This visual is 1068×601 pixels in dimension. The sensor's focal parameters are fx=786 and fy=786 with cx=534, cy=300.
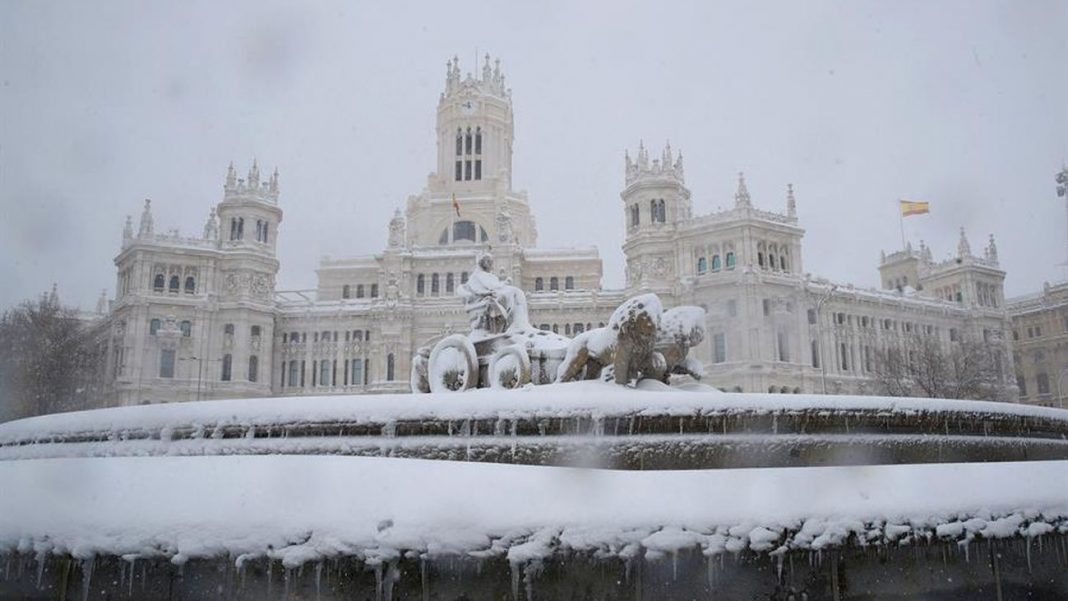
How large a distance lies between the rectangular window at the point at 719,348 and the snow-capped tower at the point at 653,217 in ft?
19.0

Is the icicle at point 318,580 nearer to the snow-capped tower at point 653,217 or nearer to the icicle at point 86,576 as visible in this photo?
the icicle at point 86,576

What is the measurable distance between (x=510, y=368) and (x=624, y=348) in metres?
1.92

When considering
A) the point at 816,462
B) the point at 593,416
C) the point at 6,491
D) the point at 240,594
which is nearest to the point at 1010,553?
the point at 816,462

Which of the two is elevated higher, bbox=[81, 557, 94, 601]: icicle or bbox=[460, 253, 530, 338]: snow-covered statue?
bbox=[460, 253, 530, 338]: snow-covered statue

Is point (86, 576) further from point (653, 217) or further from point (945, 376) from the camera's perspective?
point (653, 217)

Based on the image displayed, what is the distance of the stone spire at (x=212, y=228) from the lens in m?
73.3

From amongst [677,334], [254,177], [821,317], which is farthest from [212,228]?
[677,334]

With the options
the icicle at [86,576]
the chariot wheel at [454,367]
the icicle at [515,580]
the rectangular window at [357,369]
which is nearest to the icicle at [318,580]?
the icicle at [515,580]

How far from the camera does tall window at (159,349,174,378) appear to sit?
202 feet

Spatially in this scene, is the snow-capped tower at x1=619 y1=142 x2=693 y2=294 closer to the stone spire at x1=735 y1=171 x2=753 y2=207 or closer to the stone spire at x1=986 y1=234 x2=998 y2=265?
the stone spire at x1=735 y1=171 x2=753 y2=207

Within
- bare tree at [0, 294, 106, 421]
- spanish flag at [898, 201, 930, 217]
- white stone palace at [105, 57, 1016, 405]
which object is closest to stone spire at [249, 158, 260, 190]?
white stone palace at [105, 57, 1016, 405]

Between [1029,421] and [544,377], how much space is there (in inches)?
205

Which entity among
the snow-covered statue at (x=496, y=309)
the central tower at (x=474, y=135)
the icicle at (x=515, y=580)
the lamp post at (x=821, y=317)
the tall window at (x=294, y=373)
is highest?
the central tower at (x=474, y=135)

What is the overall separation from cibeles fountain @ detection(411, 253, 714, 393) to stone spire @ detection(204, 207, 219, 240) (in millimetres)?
67426
